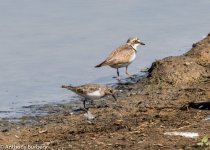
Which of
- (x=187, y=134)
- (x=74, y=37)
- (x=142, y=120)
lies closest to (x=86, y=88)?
(x=142, y=120)

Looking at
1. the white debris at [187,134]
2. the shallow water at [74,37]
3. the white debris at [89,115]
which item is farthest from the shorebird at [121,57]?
the white debris at [187,134]

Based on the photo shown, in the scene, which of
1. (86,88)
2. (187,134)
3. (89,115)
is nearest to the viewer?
(187,134)

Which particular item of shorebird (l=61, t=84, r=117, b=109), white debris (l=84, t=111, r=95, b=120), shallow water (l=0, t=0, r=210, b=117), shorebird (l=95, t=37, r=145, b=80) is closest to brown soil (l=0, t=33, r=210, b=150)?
white debris (l=84, t=111, r=95, b=120)

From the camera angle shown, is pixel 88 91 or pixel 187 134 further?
pixel 88 91

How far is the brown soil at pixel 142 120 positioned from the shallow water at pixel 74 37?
1.47m

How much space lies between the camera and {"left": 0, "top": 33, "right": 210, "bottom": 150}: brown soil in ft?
35.8

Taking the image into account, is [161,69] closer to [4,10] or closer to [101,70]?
[101,70]

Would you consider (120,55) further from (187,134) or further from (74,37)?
(187,134)

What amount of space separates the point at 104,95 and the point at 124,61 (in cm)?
348

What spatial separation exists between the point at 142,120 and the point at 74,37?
7.45 meters

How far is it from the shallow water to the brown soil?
1471mm

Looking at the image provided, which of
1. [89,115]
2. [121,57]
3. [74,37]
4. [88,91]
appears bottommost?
[89,115]

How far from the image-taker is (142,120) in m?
12.2

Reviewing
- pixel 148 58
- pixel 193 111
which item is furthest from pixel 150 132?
pixel 148 58
